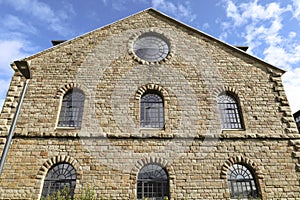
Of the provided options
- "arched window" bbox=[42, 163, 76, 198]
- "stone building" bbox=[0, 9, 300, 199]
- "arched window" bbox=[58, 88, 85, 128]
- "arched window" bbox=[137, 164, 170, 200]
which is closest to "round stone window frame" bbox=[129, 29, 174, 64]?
"stone building" bbox=[0, 9, 300, 199]

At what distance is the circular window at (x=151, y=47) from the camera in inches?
417

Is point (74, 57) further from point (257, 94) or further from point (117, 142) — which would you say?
point (257, 94)

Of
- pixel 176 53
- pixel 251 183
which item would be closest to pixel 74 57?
pixel 176 53

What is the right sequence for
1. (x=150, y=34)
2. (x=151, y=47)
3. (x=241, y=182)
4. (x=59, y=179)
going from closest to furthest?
(x=59, y=179) → (x=241, y=182) → (x=151, y=47) → (x=150, y=34)

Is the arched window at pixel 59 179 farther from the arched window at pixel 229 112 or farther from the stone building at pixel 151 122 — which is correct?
the arched window at pixel 229 112

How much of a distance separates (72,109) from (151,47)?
190 inches

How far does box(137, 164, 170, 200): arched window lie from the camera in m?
7.83

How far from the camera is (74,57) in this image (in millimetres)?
10289

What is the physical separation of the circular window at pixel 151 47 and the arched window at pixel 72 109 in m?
3.45

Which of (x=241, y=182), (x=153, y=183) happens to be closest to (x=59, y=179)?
(x=153, y=183)

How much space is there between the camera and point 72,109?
928 centimetres

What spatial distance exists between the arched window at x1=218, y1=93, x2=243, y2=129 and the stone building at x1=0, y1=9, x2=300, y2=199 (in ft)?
0.15

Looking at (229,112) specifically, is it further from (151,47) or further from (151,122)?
(151,47)

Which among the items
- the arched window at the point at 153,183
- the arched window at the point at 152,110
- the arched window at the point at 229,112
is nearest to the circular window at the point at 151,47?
the arched window at the point at 152,110
